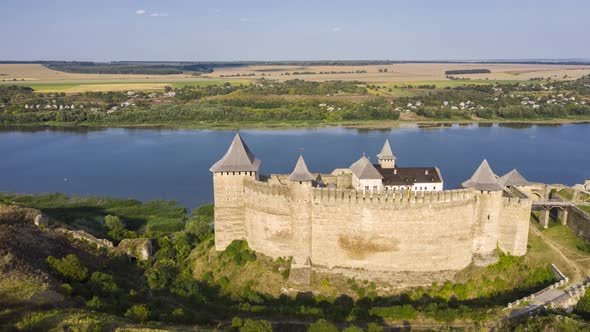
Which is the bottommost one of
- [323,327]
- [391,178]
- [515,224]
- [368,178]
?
[323,327]

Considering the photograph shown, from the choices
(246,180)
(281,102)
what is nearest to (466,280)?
(246,180)

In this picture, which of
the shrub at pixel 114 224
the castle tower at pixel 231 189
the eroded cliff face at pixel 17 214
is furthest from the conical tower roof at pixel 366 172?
the eroded cliff face at pixel 17 214

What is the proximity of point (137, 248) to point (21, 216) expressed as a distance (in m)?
6.60

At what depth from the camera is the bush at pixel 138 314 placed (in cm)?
1443

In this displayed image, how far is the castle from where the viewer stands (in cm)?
1773

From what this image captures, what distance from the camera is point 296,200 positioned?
59.1 feet

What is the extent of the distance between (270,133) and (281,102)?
21.8 meters

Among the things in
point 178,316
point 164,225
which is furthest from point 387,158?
point 178,316

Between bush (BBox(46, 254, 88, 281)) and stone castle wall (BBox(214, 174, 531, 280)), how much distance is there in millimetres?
7294

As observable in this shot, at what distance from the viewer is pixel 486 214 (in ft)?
59.9

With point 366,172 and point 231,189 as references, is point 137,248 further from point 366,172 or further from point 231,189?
point 366,172

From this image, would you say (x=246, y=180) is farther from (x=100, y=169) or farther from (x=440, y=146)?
(x=440, y=146)

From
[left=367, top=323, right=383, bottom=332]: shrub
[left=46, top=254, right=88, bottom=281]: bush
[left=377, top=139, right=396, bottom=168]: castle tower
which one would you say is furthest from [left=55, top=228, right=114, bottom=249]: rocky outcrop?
[left=377, top=139, right=396, bottom=168]: castle tower

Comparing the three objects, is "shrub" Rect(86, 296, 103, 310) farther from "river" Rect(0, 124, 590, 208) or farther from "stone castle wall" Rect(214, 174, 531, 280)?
"river" Rect(0, 124, 590, 208)
